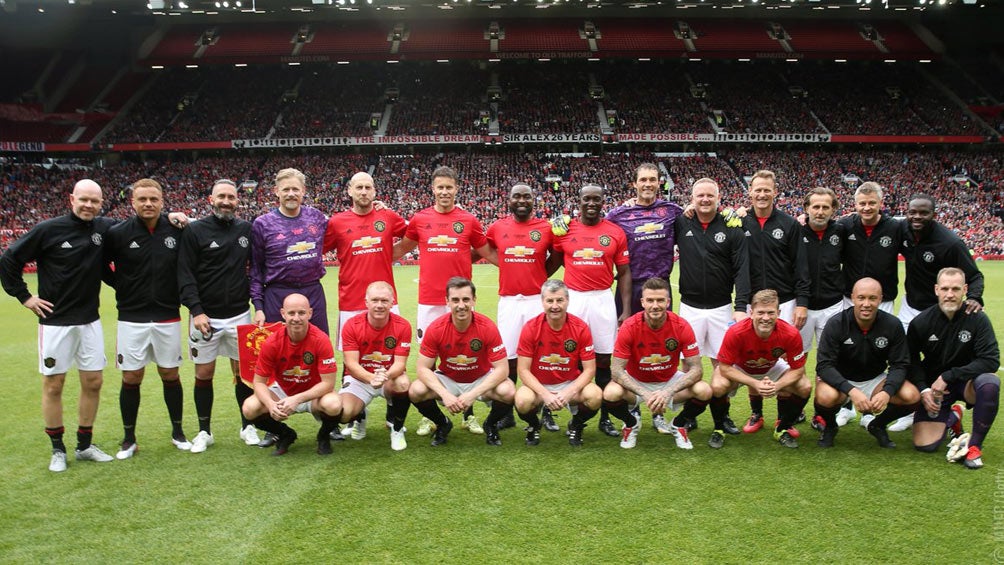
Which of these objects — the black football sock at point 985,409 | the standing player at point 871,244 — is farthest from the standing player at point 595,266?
the black football sock at point 985,409

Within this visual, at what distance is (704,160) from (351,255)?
3670 centimetres

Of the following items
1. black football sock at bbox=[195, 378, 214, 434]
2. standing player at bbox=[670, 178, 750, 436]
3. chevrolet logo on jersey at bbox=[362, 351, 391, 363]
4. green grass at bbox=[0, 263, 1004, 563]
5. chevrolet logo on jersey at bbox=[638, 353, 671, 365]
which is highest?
standing player at bbox=[670, 178, 750, 436]

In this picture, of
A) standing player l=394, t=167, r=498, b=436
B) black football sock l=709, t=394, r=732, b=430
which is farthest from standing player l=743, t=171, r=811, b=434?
standing player l=394, t=167, r=498, b=436

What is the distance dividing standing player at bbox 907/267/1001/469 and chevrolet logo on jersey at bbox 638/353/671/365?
2.08 meters

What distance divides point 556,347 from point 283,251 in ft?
8.82

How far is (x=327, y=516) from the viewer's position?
13.7 ft

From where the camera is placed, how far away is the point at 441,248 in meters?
6.18

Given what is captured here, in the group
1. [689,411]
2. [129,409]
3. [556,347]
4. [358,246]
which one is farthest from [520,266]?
[129,409]

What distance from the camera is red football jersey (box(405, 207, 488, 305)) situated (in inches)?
243

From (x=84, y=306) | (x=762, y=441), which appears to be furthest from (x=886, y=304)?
(x=84, y=306)

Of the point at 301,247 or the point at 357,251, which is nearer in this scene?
the point at 301,247

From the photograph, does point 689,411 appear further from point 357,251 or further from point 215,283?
point 215,283

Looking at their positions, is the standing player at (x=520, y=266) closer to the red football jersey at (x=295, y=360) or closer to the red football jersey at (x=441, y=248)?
the red football jersey at (x=441, y=248)

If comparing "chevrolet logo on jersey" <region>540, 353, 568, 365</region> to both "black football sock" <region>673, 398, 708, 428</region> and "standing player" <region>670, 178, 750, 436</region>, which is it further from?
"standing player" <region>670, 178, 750, 436</region>
